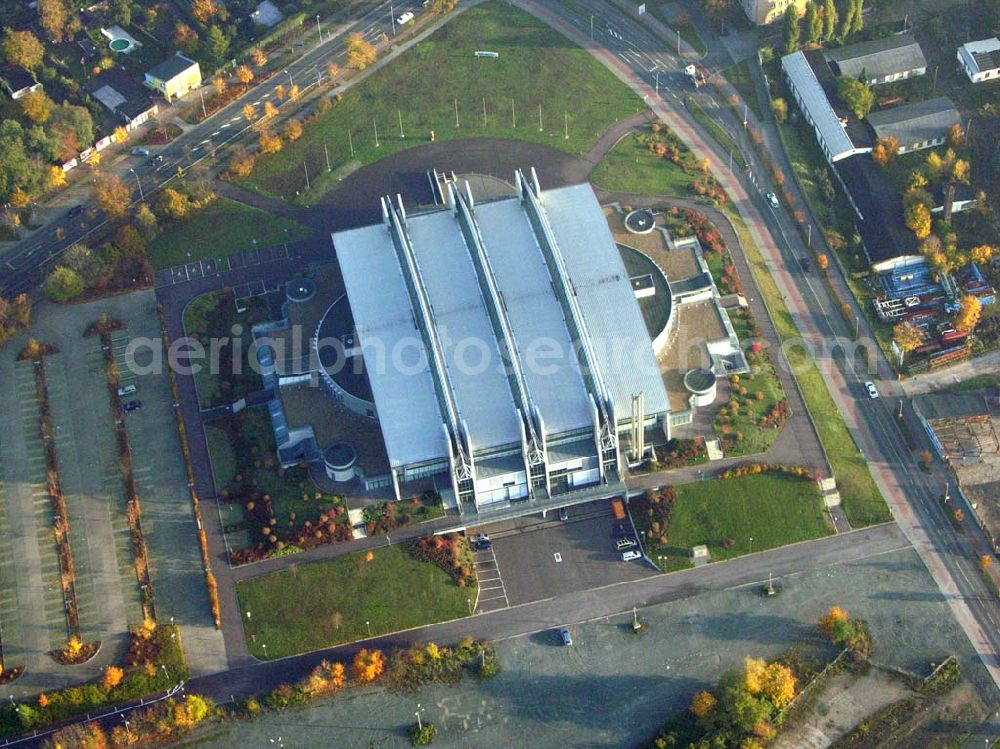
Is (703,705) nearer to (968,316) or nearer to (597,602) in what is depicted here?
(597,602)

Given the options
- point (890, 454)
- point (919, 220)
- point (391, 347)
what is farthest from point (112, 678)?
point (919, 220)

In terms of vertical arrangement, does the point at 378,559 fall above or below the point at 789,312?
below

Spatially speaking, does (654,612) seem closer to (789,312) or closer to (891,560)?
(891,560)

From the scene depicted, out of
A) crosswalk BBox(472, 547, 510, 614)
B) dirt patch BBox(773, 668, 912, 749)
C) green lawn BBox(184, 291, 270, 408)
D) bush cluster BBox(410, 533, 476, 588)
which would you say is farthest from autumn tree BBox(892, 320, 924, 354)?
green lawn BBox(184, 291, 270, 408)

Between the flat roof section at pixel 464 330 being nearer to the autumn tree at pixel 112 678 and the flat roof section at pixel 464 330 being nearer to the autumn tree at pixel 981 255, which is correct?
the autumn tree at pixel 112 678

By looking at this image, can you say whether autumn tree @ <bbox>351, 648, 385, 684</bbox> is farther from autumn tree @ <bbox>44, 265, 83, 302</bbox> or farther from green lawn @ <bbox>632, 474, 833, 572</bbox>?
autumn tree @ <bbox>44, 265, 83, 302</bbox>

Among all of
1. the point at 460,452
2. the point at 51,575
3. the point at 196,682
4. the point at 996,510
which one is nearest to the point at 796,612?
the point at 996,510
